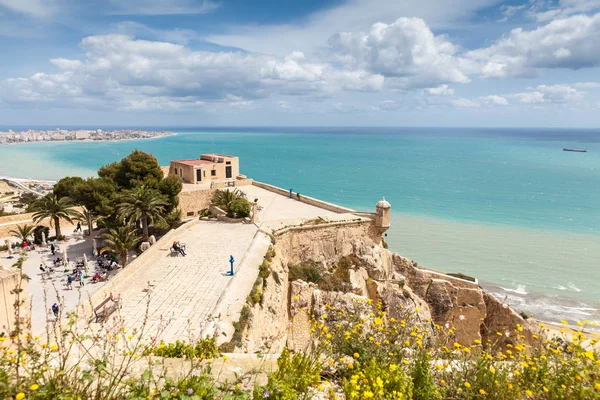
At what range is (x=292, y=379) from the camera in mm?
4402

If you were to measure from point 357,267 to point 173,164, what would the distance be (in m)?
25.5

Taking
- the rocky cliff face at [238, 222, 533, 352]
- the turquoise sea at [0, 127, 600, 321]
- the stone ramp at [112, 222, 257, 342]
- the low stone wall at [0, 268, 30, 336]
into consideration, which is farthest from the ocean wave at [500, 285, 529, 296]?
the low stone wall at [0, 268, 30, 336]

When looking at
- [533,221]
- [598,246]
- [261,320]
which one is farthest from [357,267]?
[533,221]

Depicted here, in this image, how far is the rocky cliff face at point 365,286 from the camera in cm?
1606

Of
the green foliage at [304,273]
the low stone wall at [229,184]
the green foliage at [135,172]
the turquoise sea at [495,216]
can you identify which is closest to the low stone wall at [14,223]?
the green foliage at [135,172]

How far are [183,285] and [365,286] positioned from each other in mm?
10285

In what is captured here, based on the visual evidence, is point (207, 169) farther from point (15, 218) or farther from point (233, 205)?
point (15, 218)

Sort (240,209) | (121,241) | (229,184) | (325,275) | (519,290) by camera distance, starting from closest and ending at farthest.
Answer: (325,275) < (121,241) < (240,209) < (519,290) < (229,184)

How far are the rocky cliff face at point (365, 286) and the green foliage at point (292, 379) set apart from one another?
979 cm

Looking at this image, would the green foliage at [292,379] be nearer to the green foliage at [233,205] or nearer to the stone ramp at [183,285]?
the stone ramp at [183,285]

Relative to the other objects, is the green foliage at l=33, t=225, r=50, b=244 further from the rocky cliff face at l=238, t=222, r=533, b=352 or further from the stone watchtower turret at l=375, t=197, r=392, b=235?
the stone watchtower turret at l=375, t=197, r=392, b=235

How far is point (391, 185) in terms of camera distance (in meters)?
68.6

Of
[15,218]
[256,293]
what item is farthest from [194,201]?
[256,293]

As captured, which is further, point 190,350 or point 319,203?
point 319,203
